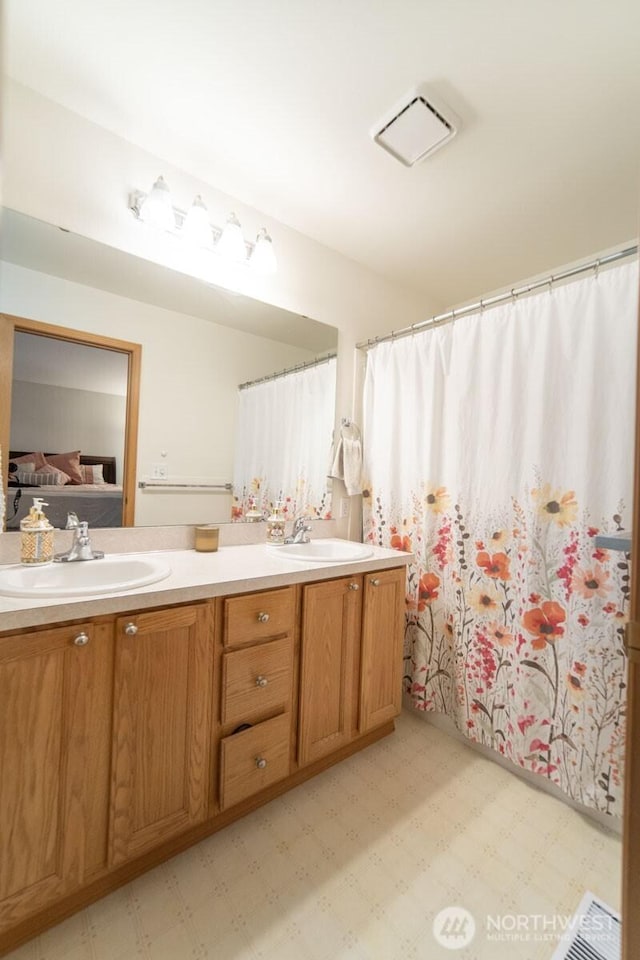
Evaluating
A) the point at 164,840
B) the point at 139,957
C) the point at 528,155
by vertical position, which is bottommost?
the point at 139,957

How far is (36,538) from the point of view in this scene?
4.16 feet

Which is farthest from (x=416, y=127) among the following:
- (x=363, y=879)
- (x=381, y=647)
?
(x=363, y=879)

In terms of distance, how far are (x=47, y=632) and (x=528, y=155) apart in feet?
7.26

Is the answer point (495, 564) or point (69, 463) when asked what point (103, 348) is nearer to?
point (69, 463)

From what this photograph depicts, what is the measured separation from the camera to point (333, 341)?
2150 mm

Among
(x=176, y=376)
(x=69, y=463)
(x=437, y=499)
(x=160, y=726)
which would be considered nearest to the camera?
(x=160, y=726)

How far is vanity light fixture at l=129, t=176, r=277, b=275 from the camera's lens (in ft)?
4.95

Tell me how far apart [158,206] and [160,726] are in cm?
177

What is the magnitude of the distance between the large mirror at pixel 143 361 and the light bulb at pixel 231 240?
16cm

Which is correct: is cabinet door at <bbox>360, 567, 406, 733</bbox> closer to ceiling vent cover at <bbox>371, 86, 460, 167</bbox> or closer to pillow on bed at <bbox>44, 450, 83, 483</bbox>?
pillow on bed at <bbox>44, 450, 83, 483</bbox>

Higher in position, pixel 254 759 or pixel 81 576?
pixel 81 576

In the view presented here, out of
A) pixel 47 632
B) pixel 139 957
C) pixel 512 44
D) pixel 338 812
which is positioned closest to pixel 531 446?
pixel 512 44

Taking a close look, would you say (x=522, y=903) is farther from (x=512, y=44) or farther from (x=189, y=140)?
(x=189, y=140)

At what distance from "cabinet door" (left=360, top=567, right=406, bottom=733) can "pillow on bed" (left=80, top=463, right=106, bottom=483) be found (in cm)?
111
